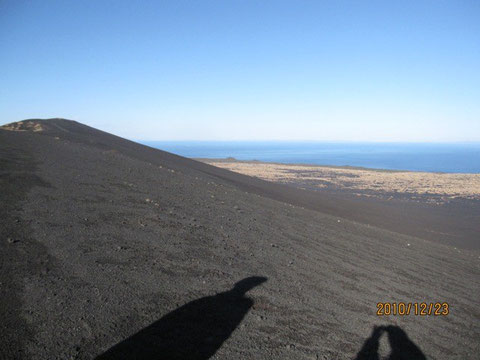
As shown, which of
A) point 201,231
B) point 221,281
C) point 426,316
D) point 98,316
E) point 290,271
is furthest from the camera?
point 201,231

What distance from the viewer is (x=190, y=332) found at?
4188 millimetres

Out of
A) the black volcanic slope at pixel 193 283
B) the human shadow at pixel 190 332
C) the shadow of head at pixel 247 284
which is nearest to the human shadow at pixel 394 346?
the black volcanic slope at pixel 193 283

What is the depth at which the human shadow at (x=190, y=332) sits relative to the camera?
147 inches

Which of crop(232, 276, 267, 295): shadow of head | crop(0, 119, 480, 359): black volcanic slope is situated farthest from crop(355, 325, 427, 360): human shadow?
crop(232, 276, 267, 295): shadow of head

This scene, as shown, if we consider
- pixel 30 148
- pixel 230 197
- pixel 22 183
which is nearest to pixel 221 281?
pixel 22 183

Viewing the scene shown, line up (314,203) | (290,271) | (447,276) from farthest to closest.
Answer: (314,203)
(447,276)
(290,271)

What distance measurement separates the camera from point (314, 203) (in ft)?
68.2

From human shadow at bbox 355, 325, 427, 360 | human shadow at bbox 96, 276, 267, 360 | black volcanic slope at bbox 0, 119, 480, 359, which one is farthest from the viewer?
human shadow at bbox 355, 325, 427, 360

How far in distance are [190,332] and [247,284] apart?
71.5 inches

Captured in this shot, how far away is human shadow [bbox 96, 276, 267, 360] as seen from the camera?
12.3 ft

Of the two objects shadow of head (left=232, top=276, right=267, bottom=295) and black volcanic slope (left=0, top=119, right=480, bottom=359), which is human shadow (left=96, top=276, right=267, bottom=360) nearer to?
black volcanic slope (left=0, top=119, right=480, bottom=359)

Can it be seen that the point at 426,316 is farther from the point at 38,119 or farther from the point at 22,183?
the point at 38,119

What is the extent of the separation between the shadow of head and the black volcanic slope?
4 centimetres

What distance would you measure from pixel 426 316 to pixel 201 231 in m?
5.05
